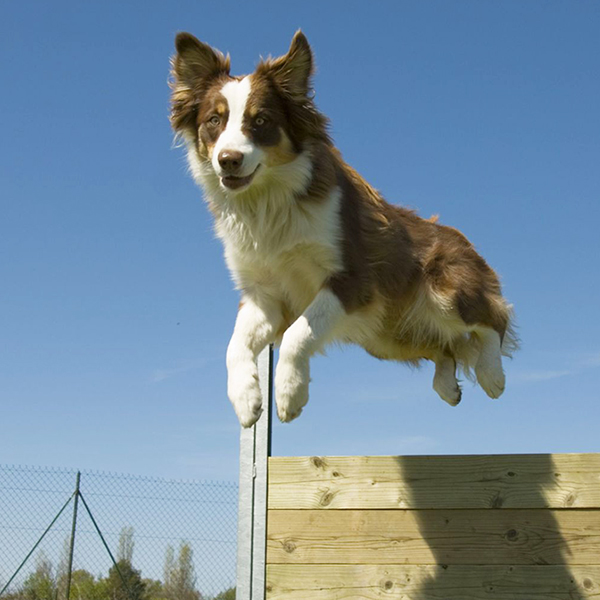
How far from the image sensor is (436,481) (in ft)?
11.6

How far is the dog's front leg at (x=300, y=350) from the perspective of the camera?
10.5ft

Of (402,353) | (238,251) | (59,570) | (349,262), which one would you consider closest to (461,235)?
(402,353)

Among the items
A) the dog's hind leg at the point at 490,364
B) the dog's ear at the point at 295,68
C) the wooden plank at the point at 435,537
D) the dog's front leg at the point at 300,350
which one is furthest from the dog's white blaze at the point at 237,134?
the dog's hind leg at the point at 490,364

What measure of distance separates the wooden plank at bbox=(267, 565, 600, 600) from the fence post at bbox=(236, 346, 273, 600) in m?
0.19

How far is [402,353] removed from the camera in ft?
14.6

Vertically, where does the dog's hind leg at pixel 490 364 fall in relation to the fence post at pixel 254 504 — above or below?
above

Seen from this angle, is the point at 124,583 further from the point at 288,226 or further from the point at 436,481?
the point at 288,226

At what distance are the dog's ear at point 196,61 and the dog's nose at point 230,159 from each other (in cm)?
60

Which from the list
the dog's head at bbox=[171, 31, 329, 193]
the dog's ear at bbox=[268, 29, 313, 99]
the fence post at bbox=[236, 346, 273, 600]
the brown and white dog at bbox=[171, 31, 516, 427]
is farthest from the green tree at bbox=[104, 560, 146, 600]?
the dog's ear at bbox=[268, 29, 313, 99]

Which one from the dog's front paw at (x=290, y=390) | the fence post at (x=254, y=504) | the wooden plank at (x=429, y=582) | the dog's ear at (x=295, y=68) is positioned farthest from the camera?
the fence post at (x=254, y=504)

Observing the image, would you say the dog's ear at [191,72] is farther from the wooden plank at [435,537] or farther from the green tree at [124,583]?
the green tree at [124,583]

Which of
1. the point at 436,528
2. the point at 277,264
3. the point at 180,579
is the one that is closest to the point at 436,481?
the point at 436,528

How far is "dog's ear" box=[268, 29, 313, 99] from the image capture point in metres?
3.57

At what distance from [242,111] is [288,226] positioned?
584 millimetres
